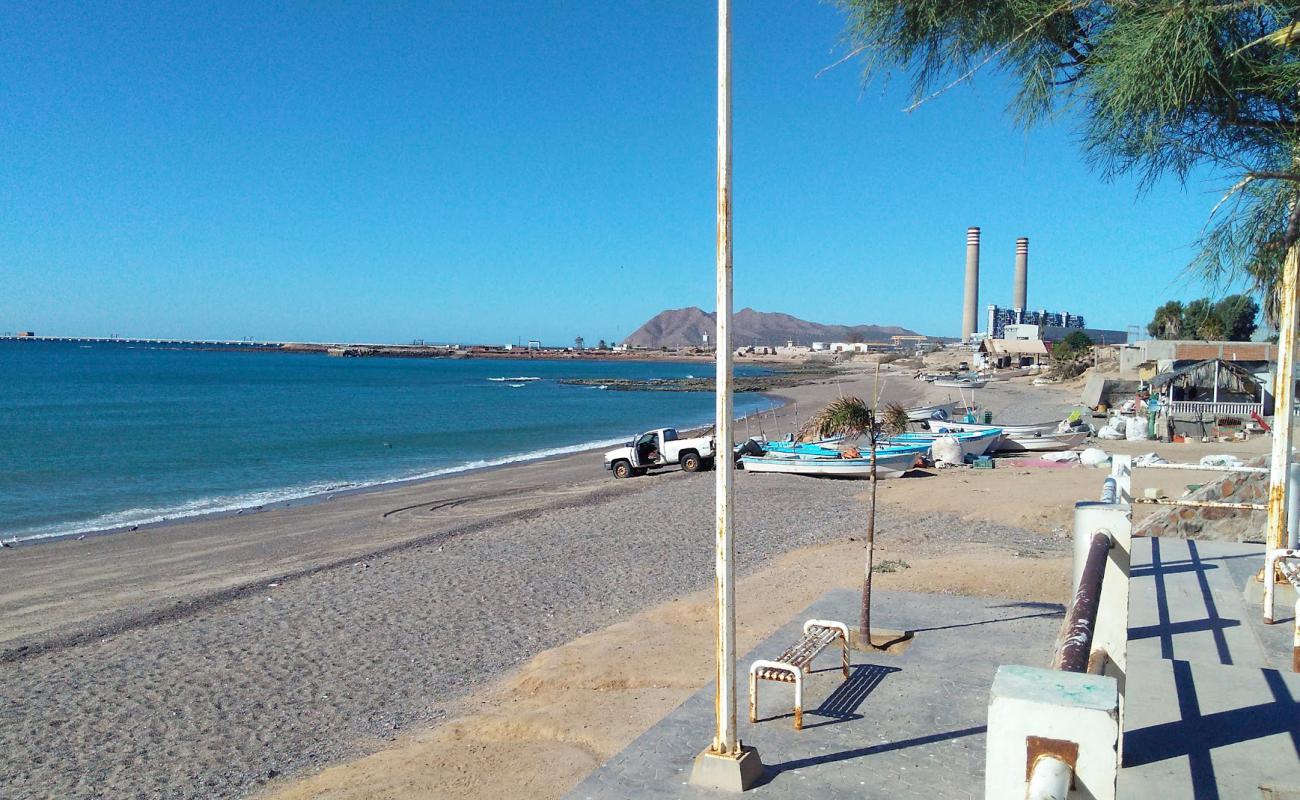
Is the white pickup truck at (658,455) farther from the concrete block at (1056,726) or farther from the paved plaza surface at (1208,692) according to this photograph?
the concrete block at (1056,726)

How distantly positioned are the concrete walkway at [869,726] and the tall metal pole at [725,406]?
19.2 inches

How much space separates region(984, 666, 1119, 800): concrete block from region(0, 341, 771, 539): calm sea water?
26857 mm

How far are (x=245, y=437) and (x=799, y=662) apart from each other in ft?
147

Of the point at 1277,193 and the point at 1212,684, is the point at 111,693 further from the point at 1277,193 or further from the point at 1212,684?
the point at 1277,193

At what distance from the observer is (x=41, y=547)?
69.5ft

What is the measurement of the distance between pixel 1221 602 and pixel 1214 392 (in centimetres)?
2677

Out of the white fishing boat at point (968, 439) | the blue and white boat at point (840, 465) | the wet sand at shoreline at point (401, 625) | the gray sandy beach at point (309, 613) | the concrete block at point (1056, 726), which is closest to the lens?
the concrete block at point (1056, 726)

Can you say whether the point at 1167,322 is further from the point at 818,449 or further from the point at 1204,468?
the point at 1204,468

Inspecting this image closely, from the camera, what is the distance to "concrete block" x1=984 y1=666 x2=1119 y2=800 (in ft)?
5.89

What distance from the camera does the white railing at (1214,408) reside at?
94.7 feet

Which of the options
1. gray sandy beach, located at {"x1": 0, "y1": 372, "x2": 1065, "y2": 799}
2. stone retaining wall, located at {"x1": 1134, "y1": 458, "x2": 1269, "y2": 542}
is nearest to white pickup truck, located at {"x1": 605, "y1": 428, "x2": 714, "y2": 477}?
gray sandy beach, located at {"x1": 0, "y1": 372, "x2": 1065, "y2": 799}

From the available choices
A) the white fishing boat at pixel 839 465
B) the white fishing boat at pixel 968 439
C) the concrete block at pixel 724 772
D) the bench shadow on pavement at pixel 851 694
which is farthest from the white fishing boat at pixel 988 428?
the concrete block at pixel 724 772

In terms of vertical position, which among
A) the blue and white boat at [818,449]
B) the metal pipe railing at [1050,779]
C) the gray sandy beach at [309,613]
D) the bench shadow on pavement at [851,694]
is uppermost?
the metal pipe railing at [1050,779]

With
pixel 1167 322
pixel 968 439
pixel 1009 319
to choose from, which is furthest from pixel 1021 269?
pixel 968 439
